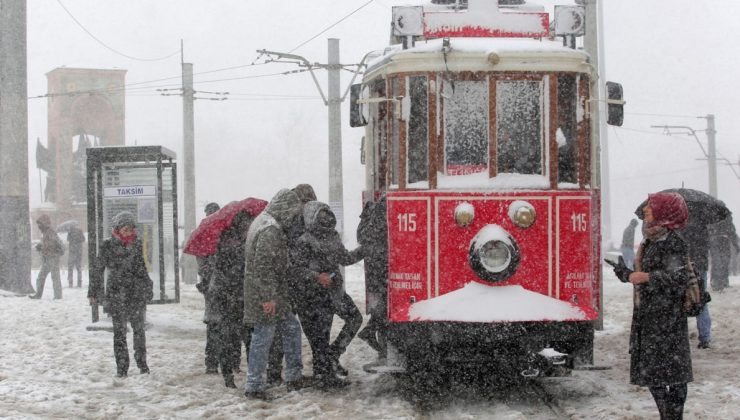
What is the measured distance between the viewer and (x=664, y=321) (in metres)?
5.58

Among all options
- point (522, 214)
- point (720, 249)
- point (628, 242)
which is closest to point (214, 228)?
point (522, 214)

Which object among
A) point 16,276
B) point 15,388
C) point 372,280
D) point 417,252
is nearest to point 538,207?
point 417,252

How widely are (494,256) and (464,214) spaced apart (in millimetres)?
421

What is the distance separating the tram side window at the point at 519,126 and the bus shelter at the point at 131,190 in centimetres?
626

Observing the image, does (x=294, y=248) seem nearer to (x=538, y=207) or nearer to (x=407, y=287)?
(x=407, y=287)

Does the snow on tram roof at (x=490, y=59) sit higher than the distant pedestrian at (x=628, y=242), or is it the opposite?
the snow on tram roof at (x=490, y=59)

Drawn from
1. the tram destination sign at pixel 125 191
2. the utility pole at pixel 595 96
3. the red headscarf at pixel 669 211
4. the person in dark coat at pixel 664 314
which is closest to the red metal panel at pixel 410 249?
the utility pole at pixel 595 96

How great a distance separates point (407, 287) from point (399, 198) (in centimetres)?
74

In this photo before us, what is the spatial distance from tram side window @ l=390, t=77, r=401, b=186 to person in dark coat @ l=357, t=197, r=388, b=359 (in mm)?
260

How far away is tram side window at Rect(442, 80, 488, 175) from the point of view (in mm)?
7852

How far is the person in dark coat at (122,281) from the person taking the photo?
29.2ft

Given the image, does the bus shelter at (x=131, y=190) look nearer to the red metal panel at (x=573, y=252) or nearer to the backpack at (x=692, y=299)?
the red metal panel at (x=573, y=252)

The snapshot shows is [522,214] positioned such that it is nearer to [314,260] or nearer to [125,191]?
[314,260]

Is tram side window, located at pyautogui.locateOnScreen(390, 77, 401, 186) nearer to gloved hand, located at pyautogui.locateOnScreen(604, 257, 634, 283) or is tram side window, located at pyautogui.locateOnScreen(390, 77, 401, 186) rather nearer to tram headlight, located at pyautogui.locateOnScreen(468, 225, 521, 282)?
tram headlight, located at pyautogui.locateOnScreen(468, 225, 521, 282)
